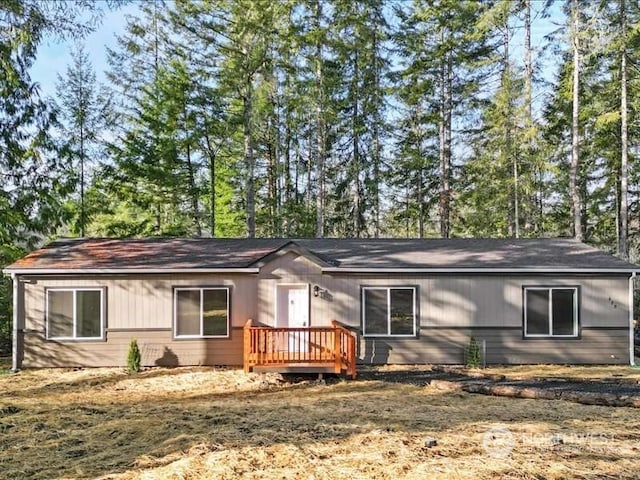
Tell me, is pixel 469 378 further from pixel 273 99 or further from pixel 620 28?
pixel 273 99

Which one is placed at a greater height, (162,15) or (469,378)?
(162,15)

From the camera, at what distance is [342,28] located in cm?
1984

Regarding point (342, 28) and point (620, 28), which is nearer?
point (620, 28)

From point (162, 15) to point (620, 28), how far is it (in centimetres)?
1658

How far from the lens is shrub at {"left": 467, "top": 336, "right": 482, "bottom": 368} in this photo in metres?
12.4

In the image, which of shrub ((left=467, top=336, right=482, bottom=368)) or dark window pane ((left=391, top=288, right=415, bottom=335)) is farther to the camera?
dark window pane ((left=391, top=288, right=415, bottom=335))

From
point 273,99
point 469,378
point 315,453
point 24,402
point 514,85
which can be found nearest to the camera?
Answer: point 315,453

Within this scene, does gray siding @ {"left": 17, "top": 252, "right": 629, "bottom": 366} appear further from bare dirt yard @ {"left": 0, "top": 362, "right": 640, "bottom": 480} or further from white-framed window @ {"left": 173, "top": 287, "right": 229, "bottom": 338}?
bare dirt yard @ {"left": 0, "top": 362, "right": 640, "bottom": 480}

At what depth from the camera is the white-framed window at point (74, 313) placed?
40.7 ft

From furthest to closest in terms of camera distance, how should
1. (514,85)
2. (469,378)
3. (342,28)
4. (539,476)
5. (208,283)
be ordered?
(514,85)
(342,28)
(208,283)
(469,378)
(539,476)

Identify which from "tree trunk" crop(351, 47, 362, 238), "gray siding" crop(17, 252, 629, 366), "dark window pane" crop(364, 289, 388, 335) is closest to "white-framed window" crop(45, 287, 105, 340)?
"gray siding" crop(17, 252, 629, 366)

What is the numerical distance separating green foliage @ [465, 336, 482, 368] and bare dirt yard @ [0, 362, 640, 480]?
2.72m

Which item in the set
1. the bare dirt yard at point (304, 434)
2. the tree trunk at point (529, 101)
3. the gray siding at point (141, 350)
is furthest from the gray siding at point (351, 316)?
the tree trunk at point (529, 101)

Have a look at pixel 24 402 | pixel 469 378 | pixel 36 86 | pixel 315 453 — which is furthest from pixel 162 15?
pixel 315 453
